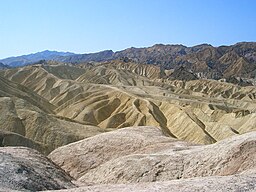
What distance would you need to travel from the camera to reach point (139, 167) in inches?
907

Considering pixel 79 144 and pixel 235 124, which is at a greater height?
pixel 79 144

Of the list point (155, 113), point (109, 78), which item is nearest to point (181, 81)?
point (109, 78)

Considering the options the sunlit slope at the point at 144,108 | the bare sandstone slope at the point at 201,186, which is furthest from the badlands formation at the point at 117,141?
the sunlit slope at the point at 144,108

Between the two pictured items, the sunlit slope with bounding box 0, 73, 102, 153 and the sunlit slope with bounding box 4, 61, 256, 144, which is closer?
the sunlit slope with bounding box 0, 73, 102, 153

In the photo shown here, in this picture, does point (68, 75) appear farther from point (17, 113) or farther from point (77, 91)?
point (17, 113)

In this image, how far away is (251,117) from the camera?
249 ft

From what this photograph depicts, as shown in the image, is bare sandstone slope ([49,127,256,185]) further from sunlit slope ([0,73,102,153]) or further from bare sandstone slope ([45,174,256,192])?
sunlit slope ([0,73,102,153])

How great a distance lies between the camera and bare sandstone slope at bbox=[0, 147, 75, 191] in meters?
18.5

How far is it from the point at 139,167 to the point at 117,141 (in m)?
7.13

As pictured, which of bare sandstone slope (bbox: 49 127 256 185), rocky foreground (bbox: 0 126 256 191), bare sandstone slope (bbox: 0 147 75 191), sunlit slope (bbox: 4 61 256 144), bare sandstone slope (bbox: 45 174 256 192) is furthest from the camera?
sunlit slope (bbox: 4 61 256 144)

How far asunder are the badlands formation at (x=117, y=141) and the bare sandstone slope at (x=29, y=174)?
0.17 feet

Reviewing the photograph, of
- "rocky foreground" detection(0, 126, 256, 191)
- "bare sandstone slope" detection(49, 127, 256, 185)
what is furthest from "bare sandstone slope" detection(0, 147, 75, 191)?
"bare sandstone slope" detection(49, 127, 256, 185)

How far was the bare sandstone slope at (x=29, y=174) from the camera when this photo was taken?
60.8 ft

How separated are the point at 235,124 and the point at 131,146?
52.7 m
